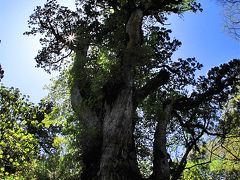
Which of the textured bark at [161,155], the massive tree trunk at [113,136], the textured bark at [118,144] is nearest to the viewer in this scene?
the textured bark at [118,144]

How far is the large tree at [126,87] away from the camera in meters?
4.95

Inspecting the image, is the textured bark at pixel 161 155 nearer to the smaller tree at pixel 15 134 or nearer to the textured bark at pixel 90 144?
the textured bark at pixel 90 144

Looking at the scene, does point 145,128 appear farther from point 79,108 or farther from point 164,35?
point 164,35

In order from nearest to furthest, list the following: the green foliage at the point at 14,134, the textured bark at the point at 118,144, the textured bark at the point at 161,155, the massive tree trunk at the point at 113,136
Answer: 1. the textured bark at the point at 118,144
2. the massive tree trunk at the point at 113,136
3. the textured bark at the point at 161,155
4. the green foliage at the point at 14,134

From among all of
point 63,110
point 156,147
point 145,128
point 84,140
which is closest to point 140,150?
point 145,128

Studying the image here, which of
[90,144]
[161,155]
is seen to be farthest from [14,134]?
[161,155]

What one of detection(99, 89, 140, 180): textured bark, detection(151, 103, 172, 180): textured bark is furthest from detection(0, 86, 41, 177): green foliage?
detection(151, 103, 172, 180): textured bark

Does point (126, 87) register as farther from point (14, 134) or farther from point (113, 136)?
point (14, 134)

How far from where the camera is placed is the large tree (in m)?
4.95

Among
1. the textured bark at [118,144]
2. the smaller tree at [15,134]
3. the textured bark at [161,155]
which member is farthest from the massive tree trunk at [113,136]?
the smaller tree at [15,134]

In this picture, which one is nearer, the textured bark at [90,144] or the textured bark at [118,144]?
the textured bark at [118,144]

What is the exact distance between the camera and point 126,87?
604 cm

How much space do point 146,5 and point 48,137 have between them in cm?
1564

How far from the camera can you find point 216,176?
10250 mm
